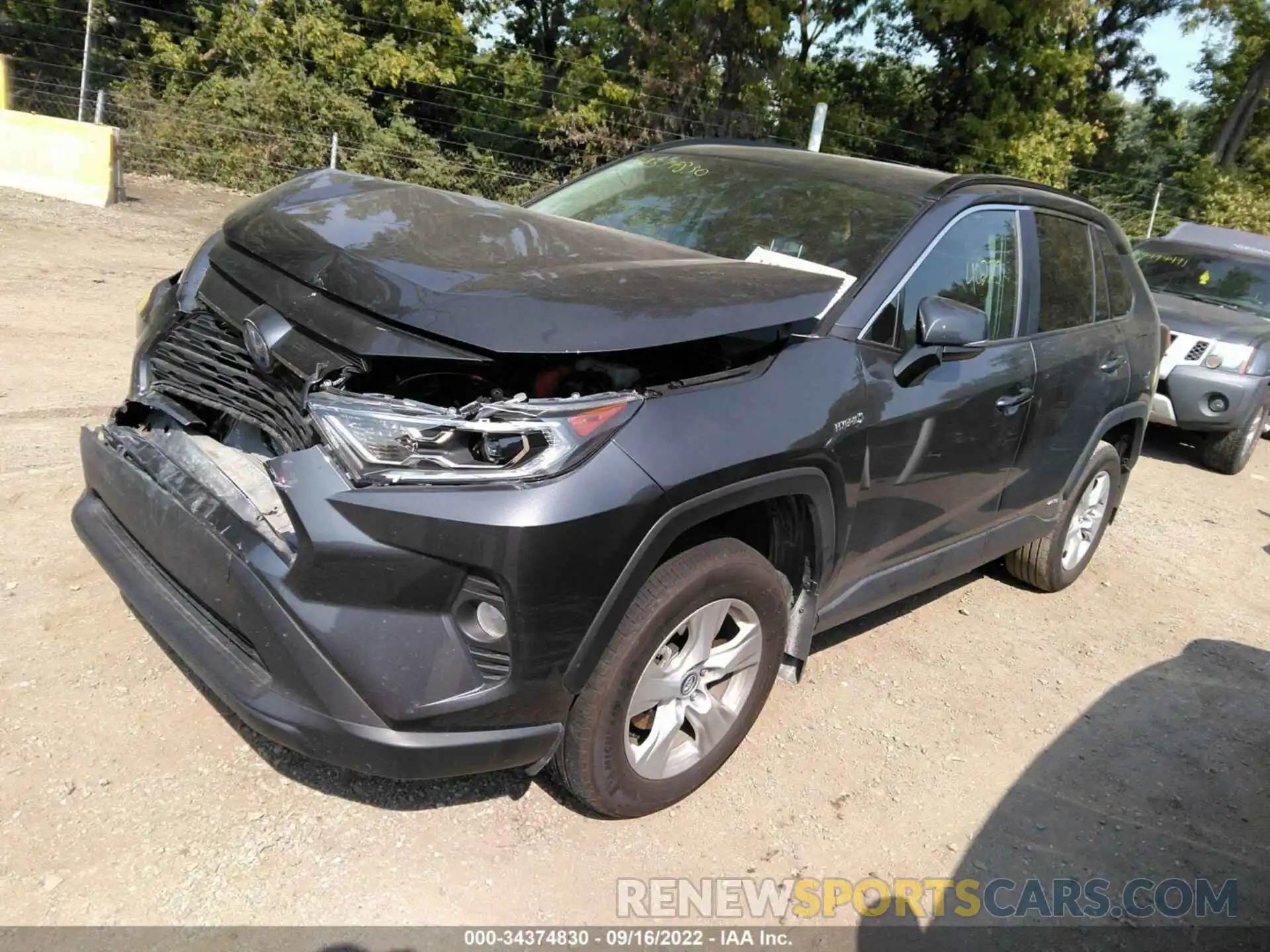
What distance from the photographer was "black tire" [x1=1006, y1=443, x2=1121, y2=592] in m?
4.62

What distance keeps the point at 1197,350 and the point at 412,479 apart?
7.51 metres

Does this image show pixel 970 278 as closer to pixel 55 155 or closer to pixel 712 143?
pixel 712 143

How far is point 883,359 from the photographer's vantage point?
307 centimetres

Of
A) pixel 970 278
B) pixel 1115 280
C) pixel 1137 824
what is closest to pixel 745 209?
pixel 970 278

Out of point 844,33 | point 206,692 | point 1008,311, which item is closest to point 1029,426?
point 1008,311

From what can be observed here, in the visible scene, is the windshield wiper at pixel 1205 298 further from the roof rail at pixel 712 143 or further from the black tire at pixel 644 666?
the black tire at pixel 644 666

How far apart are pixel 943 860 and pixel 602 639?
55.4 inches

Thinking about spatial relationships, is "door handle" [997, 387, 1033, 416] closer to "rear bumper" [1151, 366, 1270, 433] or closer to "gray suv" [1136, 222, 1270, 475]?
"gray suv" [1136, 222, 1270, 475]

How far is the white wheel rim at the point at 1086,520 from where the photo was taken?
189 inches

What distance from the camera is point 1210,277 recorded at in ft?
29.6

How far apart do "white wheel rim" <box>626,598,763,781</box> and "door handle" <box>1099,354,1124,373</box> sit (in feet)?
7.90

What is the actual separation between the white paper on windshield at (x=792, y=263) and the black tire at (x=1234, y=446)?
6042 millimetres

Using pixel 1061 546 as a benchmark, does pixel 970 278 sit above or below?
above

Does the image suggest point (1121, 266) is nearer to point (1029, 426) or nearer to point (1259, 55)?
point (1029, 426)
